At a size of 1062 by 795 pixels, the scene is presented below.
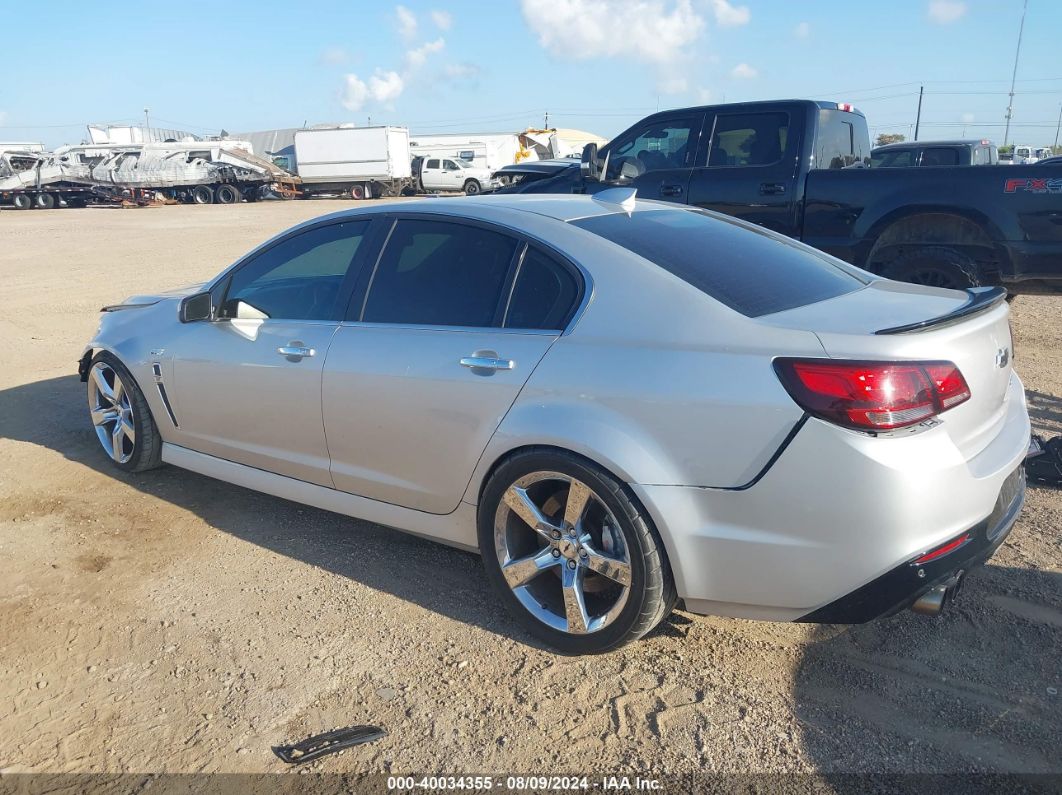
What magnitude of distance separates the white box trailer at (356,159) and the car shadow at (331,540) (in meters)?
34.0

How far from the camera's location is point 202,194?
38.2m

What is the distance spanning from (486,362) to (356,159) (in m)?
37.5

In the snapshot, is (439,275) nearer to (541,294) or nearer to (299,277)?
(541,294)

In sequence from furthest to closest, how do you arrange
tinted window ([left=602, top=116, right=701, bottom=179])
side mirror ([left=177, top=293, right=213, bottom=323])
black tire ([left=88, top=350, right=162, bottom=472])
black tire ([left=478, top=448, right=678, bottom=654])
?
tinted window ([left=602, top=116, right=701, bottom=179]), black tire ([left=88, top=350, right=162, bottom=472]), side mirror ([left=177, top=293, right=213, bottom=323]), black tire ([left=478, top=448, right=678, bottom=654])

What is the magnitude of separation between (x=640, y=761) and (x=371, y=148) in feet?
125

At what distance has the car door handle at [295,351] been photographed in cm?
379

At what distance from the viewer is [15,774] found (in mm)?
2582

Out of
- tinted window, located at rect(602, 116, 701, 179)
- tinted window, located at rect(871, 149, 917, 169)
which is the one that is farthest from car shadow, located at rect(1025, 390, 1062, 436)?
tinted window, located at rect(871, 149, 917, 169)

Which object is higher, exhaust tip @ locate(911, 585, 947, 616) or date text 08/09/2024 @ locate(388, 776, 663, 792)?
exhaust tip @ locate(911, 585, 947, 616)

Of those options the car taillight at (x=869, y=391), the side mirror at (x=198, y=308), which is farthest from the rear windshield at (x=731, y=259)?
the side mirror at (x=198, y=308)

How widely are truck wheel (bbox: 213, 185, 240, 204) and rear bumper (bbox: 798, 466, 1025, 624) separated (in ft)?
128

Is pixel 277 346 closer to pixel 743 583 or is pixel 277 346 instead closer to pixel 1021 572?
pixel 743 583

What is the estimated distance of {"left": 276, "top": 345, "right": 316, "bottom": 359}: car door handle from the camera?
379cm

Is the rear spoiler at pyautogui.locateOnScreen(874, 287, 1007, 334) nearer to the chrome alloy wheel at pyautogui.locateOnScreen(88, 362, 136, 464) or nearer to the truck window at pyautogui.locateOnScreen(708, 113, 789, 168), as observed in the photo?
the chrome alloy wheel at pyautogui.locateOnScreen(88, 362, 136, 464)
